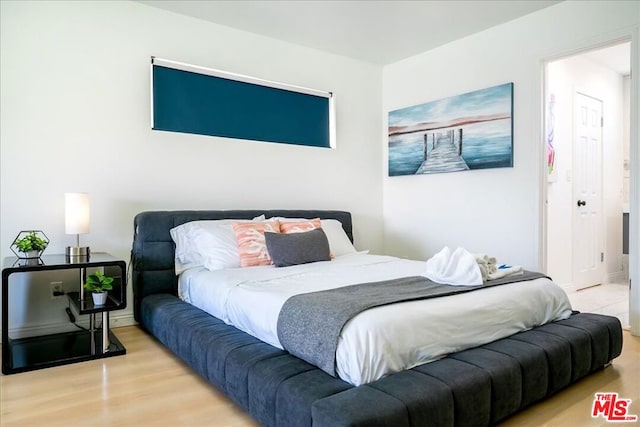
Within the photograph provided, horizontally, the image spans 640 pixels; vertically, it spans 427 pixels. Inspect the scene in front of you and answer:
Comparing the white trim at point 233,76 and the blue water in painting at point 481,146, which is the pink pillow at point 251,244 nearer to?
the white trim at point 233,76

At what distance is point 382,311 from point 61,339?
8.05 ft

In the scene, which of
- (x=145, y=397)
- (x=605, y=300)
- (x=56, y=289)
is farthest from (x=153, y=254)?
(x=605, y=300)

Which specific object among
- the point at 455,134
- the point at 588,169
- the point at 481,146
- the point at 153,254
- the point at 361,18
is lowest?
the point at 153,254

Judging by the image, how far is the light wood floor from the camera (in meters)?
1.92

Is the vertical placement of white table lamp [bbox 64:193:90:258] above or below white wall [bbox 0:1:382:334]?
below

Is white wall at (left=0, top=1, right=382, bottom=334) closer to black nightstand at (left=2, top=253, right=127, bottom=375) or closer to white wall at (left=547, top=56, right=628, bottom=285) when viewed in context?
black nightstand at (left=2, top=253, right=127, bottom=375)

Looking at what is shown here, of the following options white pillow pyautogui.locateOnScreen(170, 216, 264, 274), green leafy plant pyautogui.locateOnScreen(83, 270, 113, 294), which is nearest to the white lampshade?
green leafy plant pyautogui.locateOnScreen(83, 270, 113, 294)

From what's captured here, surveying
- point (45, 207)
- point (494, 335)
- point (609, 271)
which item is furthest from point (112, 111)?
point (609, 271)

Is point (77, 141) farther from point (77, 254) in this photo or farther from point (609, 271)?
point (609, 271)

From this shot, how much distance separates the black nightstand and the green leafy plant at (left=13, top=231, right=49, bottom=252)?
0.08m

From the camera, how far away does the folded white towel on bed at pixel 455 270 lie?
7.52ft

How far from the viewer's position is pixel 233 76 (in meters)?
3.99

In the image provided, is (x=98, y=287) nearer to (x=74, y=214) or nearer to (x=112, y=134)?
(x=74, y=214)

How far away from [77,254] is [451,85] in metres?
3.69
